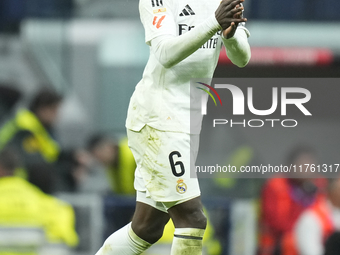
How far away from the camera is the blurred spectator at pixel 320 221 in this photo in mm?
6266

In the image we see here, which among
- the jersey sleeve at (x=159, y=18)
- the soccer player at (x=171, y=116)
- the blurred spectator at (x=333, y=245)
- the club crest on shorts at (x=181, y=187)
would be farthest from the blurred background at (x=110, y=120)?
the jersey sleeve at (x=159, y=18)

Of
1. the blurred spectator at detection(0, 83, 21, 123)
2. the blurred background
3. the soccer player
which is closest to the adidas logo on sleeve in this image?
the soccer player

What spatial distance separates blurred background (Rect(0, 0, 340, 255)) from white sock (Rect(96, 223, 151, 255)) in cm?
198

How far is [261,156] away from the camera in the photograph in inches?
363

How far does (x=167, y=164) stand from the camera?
3.41 m

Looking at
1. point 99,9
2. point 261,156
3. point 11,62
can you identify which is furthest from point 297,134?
point 11,62

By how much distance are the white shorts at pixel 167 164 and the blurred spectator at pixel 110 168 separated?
3.32 metres

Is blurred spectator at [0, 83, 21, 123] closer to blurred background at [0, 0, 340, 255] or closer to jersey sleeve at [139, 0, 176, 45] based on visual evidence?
blurred background at [0, 0, 340, 255]

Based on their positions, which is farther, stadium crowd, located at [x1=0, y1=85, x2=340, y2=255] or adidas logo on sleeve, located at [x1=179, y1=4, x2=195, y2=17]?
stadium crowd, located at [x1=0, y1=85, x2=340, y2=255]

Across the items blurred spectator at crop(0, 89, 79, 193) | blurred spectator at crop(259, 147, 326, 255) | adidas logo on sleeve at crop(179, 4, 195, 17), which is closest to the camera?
adidas logo on sleeve at crop(179, 4, 195, 17)

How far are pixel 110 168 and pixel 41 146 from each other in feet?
2.91

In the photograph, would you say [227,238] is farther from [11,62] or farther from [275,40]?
[11,62]

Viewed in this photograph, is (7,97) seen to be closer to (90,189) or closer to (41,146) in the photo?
(90,189)

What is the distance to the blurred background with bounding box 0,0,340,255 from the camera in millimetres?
6594
